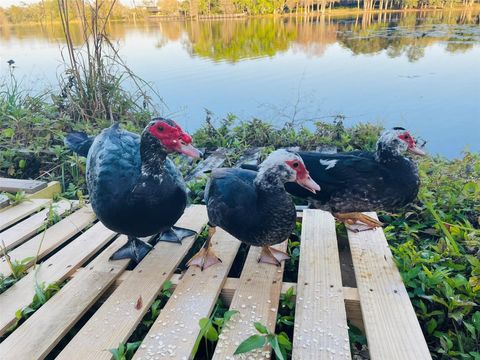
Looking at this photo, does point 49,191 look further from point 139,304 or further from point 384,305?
point 384,305

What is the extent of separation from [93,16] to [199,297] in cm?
389

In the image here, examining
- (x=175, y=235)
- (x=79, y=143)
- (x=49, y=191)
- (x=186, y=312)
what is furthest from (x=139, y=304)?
(x=49, y=191)

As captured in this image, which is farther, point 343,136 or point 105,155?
point 343,136

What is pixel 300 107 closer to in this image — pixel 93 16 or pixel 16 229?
pixel 93 16

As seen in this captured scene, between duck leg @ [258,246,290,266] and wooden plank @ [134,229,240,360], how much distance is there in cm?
18

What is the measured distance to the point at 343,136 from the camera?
3.99m

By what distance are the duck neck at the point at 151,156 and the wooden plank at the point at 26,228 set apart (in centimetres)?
113

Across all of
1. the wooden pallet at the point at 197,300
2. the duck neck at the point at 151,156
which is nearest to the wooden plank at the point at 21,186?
the wooden pallet at the point at 197,300

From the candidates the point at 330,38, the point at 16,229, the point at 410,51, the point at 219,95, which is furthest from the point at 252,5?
the point at 16,229

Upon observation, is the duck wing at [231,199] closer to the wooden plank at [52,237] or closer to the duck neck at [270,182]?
the duck neck at [270,182]

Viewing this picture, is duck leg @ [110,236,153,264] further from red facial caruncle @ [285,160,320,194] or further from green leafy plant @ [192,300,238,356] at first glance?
red facial caruncle @ [285,160,320,194]

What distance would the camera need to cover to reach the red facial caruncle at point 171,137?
199cm

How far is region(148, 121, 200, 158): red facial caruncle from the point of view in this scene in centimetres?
199

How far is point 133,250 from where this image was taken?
2.30m
